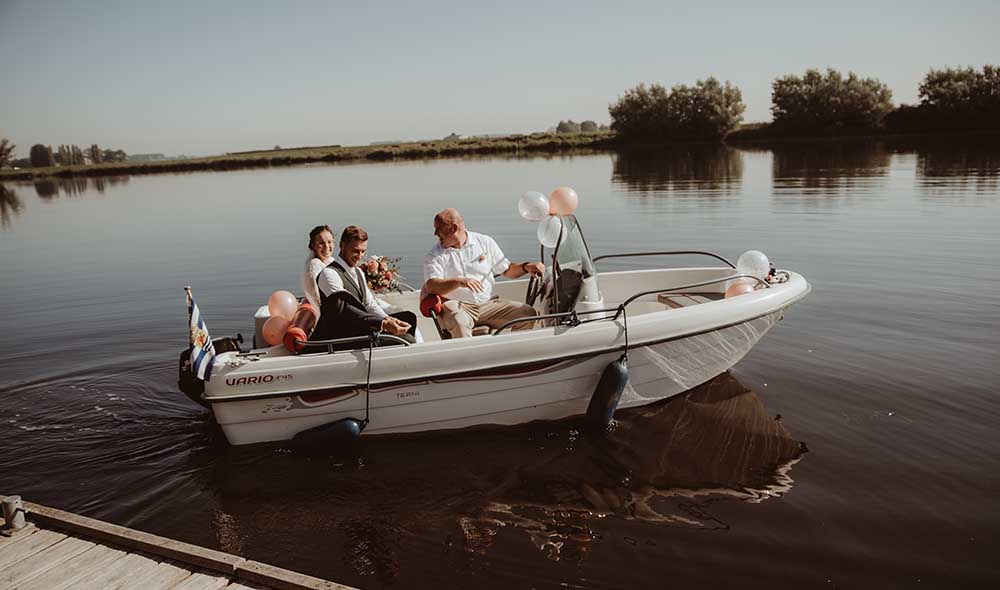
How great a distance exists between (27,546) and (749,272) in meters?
5.51

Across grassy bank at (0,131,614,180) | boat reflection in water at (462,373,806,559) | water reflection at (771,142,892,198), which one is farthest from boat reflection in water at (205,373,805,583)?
grassy bank at (0,131,614,180)

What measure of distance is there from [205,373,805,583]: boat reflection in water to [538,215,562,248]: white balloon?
4.79 feet

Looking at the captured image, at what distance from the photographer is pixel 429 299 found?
5043 millimetres

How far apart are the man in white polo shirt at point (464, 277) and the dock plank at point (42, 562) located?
107 inches

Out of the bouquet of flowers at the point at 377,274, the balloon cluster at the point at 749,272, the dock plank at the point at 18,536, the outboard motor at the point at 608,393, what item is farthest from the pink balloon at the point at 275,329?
the balloon cluster at the point at 749,272

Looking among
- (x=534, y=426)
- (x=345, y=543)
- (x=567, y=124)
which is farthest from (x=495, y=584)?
(x=567, y=124)

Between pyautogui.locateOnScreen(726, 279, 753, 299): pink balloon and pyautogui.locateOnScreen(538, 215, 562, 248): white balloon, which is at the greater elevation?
pyautogui.locateOnScreen(538, 215, 562, 248): white balloon

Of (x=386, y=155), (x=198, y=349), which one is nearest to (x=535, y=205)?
(x=198, y=349)

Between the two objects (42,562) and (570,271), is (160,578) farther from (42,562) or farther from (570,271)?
(570,271)

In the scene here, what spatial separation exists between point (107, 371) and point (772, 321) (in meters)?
6.71

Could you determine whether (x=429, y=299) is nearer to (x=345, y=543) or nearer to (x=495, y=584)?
(x=345, y=543)

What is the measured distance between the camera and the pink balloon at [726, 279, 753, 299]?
18.3 feet

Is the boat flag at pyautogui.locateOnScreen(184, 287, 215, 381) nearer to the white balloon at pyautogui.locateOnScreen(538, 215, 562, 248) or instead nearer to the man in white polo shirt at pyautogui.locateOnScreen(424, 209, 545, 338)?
the man in white polo shirt at pyautogui.locateOnScreen(424, 209, 545, 338)

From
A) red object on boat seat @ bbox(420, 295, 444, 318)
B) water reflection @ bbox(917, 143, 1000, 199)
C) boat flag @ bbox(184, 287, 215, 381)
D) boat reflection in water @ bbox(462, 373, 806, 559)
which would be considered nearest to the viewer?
boat reflection in water @ bbox(462, 373, 806, 559)
